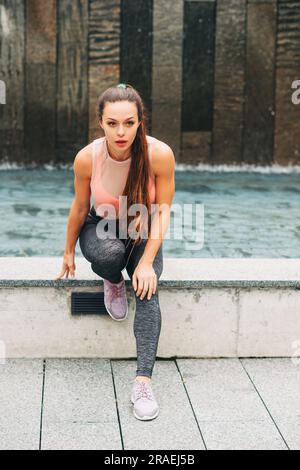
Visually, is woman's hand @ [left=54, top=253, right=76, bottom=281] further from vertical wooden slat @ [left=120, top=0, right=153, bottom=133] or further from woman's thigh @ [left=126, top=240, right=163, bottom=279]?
vertical wooden slat @ [left=120, top=0, right=153, bottom=133]

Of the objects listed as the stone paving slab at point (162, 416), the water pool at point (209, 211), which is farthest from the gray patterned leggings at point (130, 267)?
the water pool at point (209, 211)

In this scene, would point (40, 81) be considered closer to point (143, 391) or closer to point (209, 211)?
point (209, 211)

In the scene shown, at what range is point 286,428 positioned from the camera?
3.64m

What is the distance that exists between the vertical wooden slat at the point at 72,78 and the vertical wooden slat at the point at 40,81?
2.1 inches

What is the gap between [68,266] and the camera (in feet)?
13.7

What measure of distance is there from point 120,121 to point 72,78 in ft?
12.3

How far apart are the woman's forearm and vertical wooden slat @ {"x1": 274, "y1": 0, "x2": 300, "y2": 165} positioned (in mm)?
3777

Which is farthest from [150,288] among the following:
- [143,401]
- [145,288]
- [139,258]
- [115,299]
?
[143,401]

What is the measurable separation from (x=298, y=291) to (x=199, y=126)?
11.3 ft

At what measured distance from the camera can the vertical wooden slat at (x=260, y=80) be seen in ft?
24.6

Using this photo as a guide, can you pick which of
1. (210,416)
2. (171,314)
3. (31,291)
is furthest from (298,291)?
(31,291)

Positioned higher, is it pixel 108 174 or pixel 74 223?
pixel 108 174

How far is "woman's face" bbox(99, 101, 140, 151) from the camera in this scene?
3828mm

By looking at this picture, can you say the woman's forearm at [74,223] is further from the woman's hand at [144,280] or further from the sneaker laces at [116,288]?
the woman's hand at [144,280]
